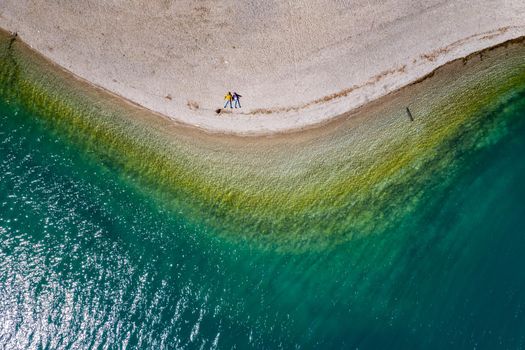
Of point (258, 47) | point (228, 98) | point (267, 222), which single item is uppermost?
point (258, 47)

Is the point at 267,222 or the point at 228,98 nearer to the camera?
the point at 228,98

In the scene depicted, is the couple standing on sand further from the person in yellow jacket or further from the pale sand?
the pale sand

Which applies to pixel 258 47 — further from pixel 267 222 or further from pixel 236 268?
pixel 236 268

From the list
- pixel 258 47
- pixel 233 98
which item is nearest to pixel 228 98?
pixel 233 98

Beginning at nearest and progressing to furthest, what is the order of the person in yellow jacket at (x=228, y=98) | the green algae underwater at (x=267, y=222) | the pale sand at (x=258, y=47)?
the pale sand at (x=258, y=47)
the person in yellow jacket at (x=228, y=98)
the green algae underwater at (x=267, y=222)

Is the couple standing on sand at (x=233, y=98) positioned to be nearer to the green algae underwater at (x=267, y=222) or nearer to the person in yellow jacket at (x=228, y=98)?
the person in yellow jacket at (x=228, y=98)

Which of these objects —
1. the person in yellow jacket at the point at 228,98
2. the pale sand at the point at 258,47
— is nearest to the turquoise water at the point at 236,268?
the pale sand at the point at 258,47
